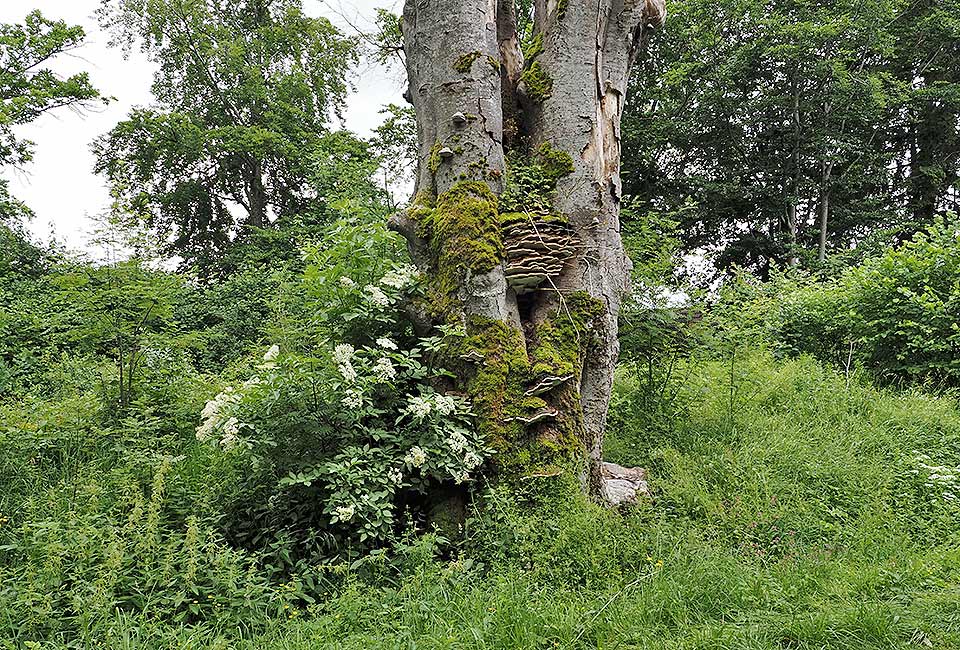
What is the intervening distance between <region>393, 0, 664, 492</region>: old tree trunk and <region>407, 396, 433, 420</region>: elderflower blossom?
0.43m

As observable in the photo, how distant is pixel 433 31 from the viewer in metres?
4.46

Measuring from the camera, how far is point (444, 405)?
355cm

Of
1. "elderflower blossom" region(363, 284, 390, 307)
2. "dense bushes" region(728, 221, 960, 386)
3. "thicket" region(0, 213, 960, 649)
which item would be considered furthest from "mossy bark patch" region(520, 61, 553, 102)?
"dense bushes" region(728, 221, 960, 386)

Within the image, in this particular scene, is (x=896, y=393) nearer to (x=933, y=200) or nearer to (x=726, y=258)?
(x=726, y=258)

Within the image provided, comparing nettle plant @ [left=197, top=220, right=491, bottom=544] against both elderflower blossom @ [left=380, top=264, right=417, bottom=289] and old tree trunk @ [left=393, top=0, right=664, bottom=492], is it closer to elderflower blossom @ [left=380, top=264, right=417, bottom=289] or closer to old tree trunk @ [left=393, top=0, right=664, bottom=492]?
elderflower blossom @ [left=380, top=264, right=417, bottom=289]

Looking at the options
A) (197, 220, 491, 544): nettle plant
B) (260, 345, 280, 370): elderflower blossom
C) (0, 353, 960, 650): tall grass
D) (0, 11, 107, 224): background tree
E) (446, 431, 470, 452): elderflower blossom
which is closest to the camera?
(0, 353, 960, 650): tall grass

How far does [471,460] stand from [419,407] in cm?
43

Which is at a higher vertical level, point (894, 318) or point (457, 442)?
point (894, 318)

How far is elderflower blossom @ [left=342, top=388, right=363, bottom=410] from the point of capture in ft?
11.2

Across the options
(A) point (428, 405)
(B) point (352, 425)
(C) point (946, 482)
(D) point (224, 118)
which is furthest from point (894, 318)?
(D) point (224, 118)

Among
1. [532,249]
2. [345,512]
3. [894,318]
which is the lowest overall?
[345,512]

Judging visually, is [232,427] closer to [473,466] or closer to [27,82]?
[473,466]

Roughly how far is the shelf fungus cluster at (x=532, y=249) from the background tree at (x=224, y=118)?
1715 centimetres

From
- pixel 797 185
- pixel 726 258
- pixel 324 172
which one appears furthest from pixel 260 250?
pixel 797 185
